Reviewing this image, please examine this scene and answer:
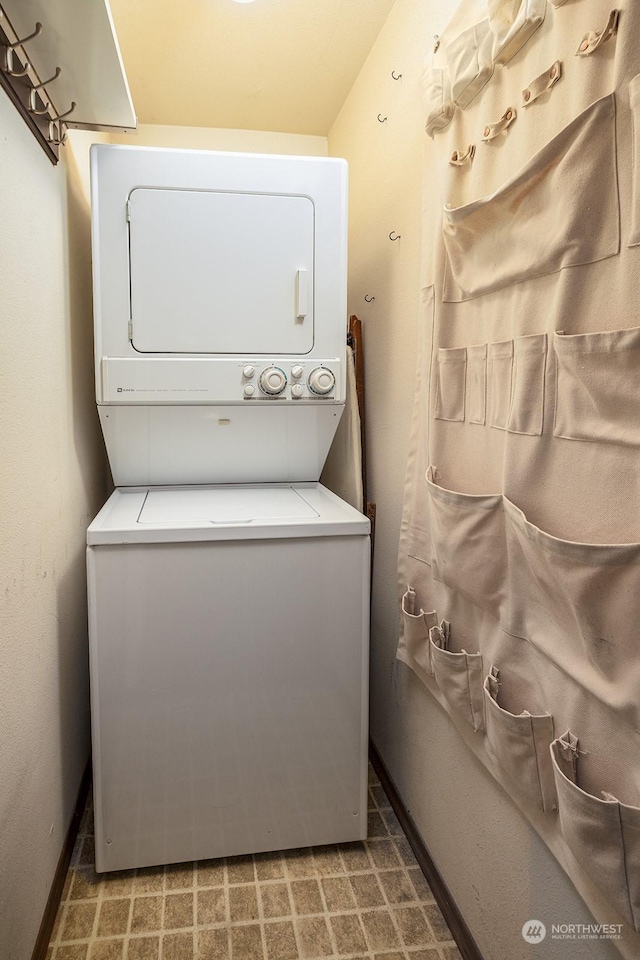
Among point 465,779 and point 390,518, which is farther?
point 390,518

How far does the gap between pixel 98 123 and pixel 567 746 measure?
75.6 inches

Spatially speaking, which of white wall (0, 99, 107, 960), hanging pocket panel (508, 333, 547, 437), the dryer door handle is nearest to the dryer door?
the dryer door handle

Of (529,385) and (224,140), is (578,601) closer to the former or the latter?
(529,385)

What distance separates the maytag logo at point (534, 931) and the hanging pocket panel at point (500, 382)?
0.97m

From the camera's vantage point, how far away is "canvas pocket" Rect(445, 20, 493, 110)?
1.24 m

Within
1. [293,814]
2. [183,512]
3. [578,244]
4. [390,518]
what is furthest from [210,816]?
[578,244]

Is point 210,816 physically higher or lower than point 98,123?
lower

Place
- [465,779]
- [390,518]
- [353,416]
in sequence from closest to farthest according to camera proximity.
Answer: [465,779] < [390,518] < [353,416]

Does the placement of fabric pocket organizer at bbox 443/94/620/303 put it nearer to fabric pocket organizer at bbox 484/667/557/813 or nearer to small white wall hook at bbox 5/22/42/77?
fabric pocket organizer at bbox 484/667/557/813

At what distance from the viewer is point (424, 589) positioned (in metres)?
1.69

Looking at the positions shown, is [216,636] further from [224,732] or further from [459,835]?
[459,835]

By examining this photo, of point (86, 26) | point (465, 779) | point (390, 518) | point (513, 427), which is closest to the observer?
point (513, 427)

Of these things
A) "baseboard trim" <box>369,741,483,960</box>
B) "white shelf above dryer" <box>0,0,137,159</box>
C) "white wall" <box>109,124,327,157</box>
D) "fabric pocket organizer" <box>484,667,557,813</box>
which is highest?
"white wall" <box>109,124,327,157</box>

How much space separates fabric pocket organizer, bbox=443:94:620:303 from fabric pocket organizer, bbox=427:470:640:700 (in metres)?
0.45
